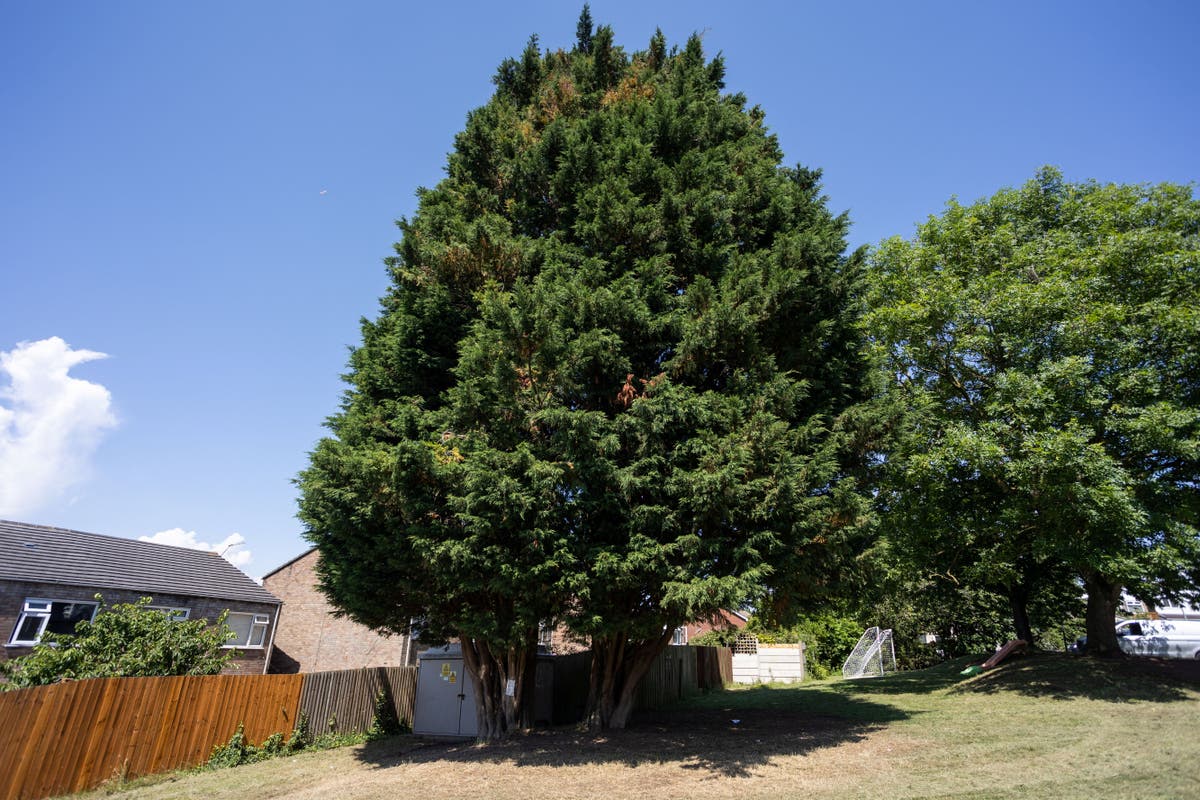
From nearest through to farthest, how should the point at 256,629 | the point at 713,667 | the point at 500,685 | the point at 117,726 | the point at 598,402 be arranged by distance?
the point at 117,726
the point at 598,402
the point at 500,685
the point at 256,629
the point at 713,667

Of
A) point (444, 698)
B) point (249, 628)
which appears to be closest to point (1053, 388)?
point (444, 698)

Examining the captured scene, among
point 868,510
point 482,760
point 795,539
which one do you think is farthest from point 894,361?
point 482,760

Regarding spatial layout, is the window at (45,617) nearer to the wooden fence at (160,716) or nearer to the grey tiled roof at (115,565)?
the grey tiled roof at (115,565)

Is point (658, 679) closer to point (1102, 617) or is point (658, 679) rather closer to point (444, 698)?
point (444, 698)

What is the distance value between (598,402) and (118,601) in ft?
70.1

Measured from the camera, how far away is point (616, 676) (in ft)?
45.2

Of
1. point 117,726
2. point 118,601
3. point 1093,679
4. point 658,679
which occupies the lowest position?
point 117,726

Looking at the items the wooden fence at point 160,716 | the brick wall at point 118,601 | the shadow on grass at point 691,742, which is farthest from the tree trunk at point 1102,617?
the brick wall at point 118,601

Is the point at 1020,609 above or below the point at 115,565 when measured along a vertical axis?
below

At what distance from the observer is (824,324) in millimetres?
12508

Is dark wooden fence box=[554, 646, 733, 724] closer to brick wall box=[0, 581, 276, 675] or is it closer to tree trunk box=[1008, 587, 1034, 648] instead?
brick wall box=[0, 581, 276, 675]

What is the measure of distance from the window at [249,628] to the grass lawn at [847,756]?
41.2ft

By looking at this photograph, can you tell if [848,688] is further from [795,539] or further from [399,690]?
[399,690]

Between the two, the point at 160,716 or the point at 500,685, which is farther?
the point at 500,685
